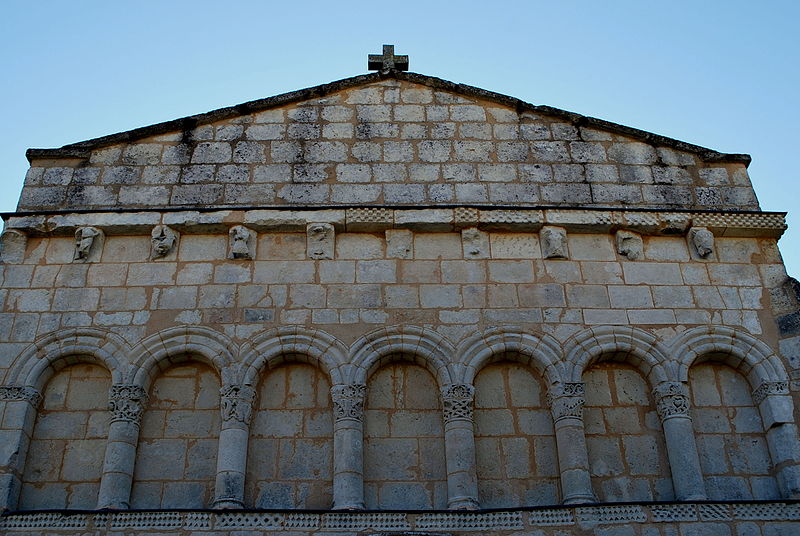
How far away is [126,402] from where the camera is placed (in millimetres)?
8555

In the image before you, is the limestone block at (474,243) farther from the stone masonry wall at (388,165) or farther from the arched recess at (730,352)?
the arched recess at (730,352)

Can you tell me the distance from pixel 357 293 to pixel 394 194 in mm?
1430

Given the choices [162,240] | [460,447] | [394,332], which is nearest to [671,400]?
[460,447]

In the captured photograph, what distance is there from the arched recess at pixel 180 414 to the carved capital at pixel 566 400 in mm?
3195

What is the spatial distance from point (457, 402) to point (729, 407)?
2.80 meters

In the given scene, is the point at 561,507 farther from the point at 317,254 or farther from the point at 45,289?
the point at 45,289

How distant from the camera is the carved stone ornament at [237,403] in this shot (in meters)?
8.48

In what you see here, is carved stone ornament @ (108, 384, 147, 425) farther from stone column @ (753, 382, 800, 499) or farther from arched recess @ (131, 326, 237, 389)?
stone column @ (753, 382, 800, 499)

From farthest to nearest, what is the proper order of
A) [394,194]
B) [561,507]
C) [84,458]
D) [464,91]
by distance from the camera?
[464,91], [394,194], [84,458], [561,507]

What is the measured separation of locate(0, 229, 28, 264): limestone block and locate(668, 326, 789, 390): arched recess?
23.1ft

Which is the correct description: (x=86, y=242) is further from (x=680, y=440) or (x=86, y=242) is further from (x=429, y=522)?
(x=680, y=440)

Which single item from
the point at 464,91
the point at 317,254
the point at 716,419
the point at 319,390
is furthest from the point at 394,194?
the point at 716,419

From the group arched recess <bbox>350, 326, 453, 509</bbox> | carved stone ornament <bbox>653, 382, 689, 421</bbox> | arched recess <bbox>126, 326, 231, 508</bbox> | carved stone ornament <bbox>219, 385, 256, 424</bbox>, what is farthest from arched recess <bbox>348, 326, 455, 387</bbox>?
carved stone ornament <bbox>653, 382, 689, 421</bbox>

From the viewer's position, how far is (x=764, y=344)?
904cm
